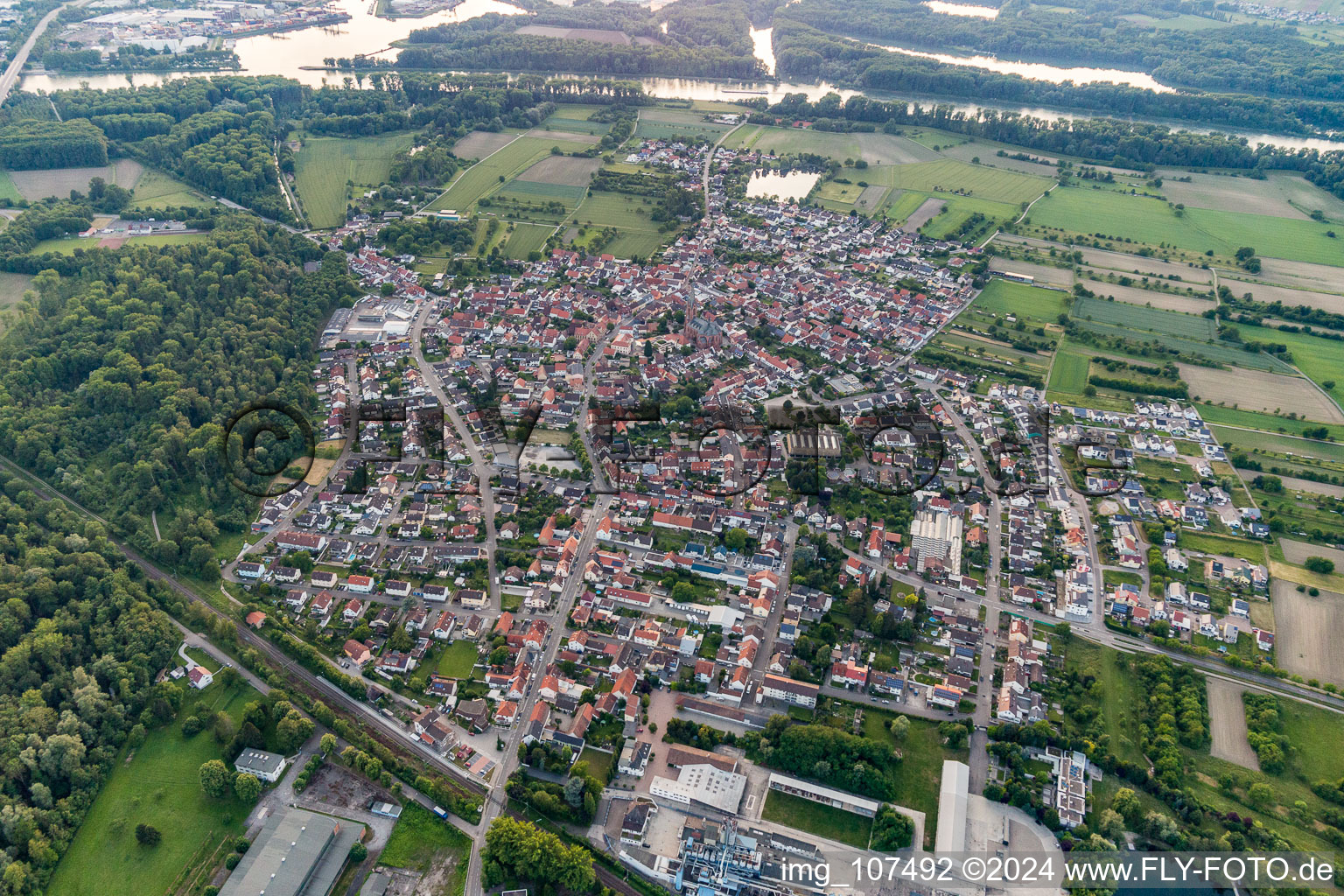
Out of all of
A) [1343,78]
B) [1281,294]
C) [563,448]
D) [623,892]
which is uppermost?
[1343,78]

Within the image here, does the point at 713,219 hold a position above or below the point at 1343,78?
below

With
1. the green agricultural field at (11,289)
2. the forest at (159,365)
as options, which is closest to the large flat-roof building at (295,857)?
the forest at (159,365)

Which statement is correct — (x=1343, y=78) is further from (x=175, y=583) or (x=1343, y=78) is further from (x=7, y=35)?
(x=7, y=35)

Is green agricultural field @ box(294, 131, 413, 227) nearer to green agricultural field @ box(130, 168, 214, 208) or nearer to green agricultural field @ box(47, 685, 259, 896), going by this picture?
green agricultural field @ box(130, 168, 214, 208)

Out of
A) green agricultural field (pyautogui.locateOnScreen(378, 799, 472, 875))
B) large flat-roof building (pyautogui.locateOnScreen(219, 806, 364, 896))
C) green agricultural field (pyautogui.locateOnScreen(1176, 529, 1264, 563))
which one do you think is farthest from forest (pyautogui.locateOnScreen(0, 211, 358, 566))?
green agricultural field (pyautogui.locateOnScreen(1176, 529, 1264, 563))

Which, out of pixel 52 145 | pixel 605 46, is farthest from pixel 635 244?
pixel 605 46

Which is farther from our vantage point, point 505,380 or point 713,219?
point 713,219

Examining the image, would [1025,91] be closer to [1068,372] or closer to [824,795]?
[1068,372]

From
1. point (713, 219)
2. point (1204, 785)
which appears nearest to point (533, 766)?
point (1204, 785)
